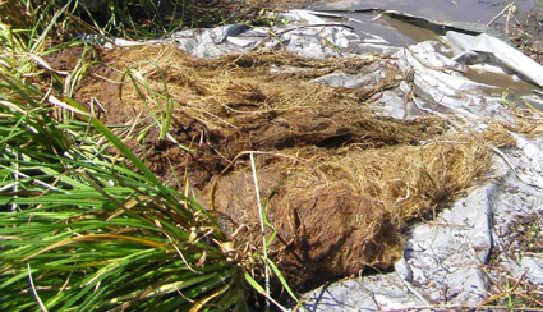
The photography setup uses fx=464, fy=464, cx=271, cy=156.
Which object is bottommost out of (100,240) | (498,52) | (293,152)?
(293,152)

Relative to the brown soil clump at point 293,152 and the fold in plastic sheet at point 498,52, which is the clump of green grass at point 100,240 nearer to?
the brown soil clump at point 293,152

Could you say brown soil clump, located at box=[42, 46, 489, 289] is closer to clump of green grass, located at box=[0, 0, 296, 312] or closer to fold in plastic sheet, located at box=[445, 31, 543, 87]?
clump of green grass, located at box=[0, 0, 296, 312]

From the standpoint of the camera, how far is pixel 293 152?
95.4 inches

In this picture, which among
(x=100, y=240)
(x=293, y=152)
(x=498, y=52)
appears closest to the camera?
(x=100, y=240)

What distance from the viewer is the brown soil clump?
189 cm

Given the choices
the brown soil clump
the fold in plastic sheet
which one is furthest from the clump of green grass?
the fold in plastic sheet

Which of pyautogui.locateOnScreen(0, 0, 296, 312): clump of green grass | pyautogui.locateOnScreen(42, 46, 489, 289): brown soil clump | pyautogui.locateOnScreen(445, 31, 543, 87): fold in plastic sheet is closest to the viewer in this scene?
pyautogui.locateOnScreen(0, 0, 296, 312): clump of green grass

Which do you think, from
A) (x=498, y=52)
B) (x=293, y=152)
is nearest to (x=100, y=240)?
(x=293, y=152)

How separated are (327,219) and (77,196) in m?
0.95

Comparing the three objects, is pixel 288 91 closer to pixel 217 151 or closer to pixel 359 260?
pixel 217 151

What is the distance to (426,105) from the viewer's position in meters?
3.17

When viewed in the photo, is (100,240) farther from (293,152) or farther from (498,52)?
(498,52)

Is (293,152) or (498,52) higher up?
(498,52)

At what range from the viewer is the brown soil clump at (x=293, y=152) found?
189cm
